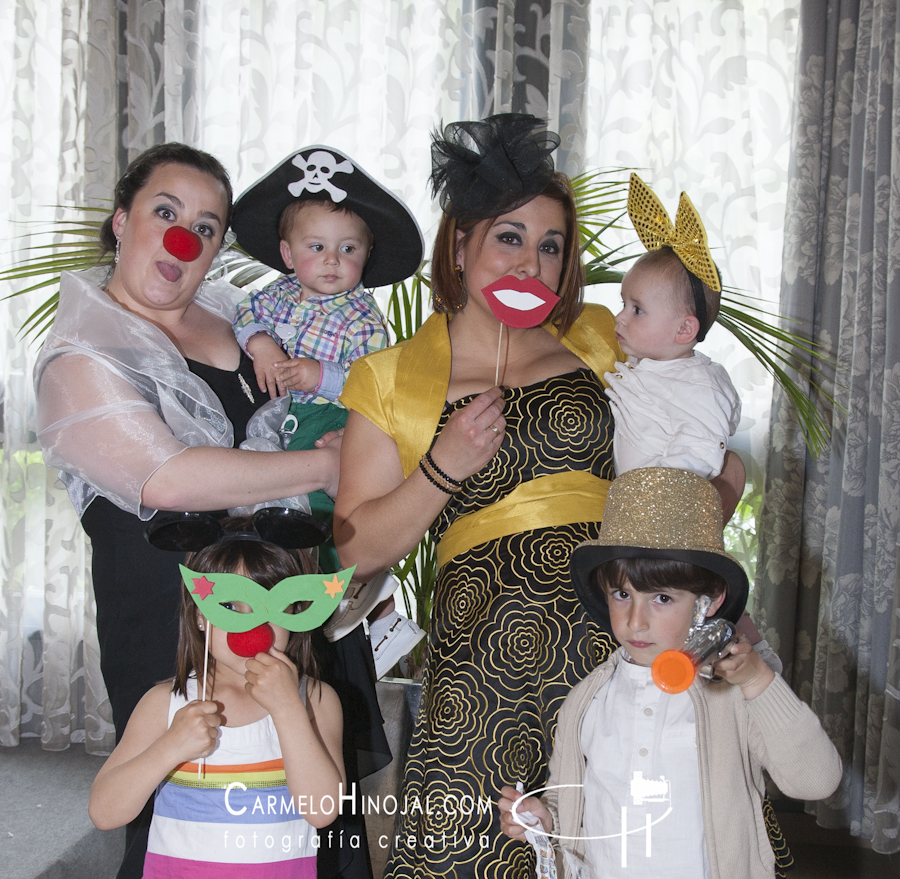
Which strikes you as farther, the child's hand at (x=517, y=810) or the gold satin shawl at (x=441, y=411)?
the gold satin shawl at (x=441, y=411)

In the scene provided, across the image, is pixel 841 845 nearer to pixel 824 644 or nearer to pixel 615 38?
pixel 824 644

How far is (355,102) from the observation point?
2.93 m

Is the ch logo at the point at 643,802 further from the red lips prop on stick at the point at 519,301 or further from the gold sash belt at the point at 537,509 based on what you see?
the red lips prop on stick at the point at 519,301

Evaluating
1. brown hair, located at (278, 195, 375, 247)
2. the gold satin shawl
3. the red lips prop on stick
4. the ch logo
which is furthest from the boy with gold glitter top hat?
brown hair, located at (278, 195, 375, 247)

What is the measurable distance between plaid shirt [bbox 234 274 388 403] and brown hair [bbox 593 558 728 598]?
614 mm

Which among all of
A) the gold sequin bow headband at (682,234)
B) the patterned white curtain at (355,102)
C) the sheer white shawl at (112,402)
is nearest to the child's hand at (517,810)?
the sheer white shawl at (112,402)

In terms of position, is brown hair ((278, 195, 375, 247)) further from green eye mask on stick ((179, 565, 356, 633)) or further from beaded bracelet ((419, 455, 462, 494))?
green eye mask on stick ((179, 565, 356, 633))

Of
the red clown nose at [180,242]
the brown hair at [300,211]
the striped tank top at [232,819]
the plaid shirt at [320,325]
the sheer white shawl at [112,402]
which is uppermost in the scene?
the brown hair at [300,211]

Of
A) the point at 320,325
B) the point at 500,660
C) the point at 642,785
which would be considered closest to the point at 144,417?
the point at 320,325

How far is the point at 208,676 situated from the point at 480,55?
238 centimetres

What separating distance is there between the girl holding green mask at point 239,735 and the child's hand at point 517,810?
0.21m

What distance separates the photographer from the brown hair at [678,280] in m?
1.32

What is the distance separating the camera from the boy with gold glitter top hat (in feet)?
3.58

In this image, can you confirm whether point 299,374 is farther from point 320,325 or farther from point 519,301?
point 519,301
